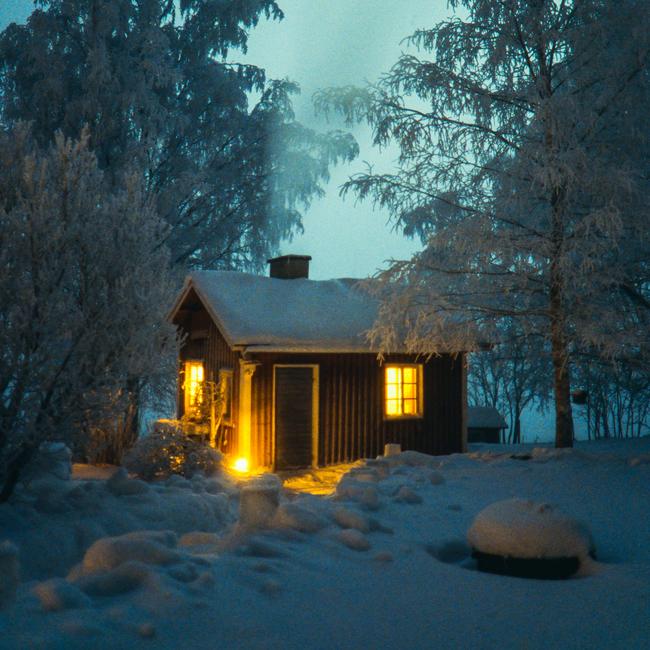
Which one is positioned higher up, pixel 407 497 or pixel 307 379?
pixel 307 379

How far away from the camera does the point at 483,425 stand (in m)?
24.1

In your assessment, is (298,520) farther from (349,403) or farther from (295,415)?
(349,403)

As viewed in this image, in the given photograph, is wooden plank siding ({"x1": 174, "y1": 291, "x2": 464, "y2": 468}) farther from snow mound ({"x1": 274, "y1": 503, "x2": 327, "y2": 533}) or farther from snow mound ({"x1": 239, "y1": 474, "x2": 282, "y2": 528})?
snow mound ({"x1": 239, "y1": 474, "x2": 282, "y2": 528})

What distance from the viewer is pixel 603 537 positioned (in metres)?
6.23

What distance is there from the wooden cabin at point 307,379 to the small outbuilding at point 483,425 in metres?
8.71

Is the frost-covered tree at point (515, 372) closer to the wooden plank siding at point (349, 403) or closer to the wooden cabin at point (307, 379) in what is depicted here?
the wooden plank siding at point (349, 403)

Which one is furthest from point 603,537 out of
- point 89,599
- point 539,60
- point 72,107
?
point 72,107

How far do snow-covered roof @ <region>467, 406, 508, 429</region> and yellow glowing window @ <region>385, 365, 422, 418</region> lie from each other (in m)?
9.49

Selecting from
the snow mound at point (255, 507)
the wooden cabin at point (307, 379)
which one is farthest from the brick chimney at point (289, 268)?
the snow mound at point (255, 507)

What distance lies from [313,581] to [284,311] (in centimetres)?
1015

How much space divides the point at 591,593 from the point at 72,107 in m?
17.2

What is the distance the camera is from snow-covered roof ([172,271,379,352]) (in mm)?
13133

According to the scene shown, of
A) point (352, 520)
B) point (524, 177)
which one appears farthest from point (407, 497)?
point (524, 177)

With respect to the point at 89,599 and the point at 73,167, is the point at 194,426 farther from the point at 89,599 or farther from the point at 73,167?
the point at 89,599
